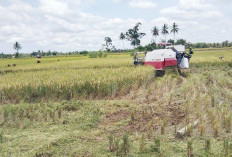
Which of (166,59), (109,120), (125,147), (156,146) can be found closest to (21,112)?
(109,120)

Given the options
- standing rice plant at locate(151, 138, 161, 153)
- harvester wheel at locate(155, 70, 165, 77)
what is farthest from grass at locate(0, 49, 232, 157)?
harvester wheel at locate(155, 70, 165, 77)

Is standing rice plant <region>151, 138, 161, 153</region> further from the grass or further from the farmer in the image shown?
the farmer

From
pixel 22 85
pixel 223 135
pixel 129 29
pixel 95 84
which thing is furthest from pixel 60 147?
pixel 129 29

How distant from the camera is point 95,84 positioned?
8.11 meters

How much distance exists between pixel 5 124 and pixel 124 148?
3363 mm

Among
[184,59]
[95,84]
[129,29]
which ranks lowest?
[95,84]

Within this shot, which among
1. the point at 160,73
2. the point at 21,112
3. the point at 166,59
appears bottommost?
the point at 21,112

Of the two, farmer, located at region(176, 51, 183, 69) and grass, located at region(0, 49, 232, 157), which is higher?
farmer, located at region(176, 51, 183, 69)

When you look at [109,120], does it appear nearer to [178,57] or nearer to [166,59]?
[166,59]

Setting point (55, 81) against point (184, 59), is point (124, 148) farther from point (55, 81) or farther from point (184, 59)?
point (184, 59)

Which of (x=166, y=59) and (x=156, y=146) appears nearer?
(x=156, y=146)

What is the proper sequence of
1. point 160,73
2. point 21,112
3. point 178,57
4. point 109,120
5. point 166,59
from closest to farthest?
point 109,120
point 21,112
point 166,59
point 178,57
point 160,73

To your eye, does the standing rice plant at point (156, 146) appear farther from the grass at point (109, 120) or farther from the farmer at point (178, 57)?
the farmer at point (178, 57)

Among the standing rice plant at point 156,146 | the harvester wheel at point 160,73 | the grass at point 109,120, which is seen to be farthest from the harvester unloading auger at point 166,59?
the standing rice plant at point 156,146
